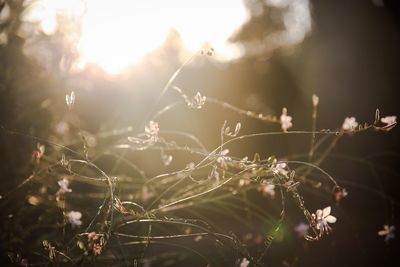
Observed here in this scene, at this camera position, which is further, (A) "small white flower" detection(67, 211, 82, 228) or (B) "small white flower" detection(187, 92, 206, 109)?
(A) "small white flower" detection(67, 211, 82, 228)

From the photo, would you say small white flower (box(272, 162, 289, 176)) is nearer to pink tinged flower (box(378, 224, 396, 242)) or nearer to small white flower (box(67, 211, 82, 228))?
small white flower (box(67, 211, 82, 228))

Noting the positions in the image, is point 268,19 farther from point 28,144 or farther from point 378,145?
point 28,144

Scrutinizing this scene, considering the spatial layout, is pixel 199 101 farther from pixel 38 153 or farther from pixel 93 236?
pixel 38 153

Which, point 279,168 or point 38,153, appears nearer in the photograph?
point 279,168

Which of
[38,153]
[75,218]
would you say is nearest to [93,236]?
[75,218]

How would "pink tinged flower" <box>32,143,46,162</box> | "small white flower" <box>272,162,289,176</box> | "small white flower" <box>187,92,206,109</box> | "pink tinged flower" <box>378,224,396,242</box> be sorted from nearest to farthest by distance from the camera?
"small white flower" <box>272,162,289,176</box>, "small white flower" <box>187,92,206,109</box>, "pink tinged flower" <box>32,143,46,162</box>, "pink tinged flower" <box>378,224,396,242</box>

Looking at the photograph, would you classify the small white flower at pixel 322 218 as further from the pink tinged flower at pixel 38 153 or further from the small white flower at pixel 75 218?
the pink tinged flower at pixel 38 153

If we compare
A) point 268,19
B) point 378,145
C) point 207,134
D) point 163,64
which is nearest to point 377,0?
point 378,145

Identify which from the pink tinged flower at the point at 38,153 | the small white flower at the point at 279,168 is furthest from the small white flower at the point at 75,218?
the small white flower at the point at 279,168

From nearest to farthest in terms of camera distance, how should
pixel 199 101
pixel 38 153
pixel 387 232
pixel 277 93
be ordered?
pixel 199 101 → pixel 38 153 → pixel 387 232 → pixel 277 93

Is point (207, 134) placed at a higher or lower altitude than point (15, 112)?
lower

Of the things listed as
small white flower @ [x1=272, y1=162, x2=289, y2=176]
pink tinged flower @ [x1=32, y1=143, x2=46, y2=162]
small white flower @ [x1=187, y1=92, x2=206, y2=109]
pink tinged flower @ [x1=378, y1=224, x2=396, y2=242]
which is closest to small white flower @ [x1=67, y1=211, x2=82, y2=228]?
pink tinged flower @ [x1=32, y1=143, x2=46, y2=162]
